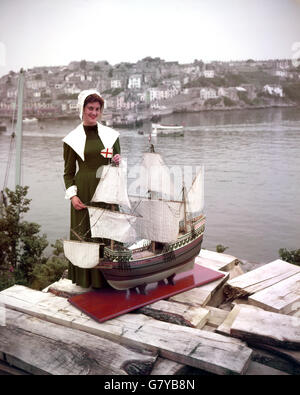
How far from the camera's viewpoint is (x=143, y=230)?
301 centimetres

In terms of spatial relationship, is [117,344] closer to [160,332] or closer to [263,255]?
[160,332]

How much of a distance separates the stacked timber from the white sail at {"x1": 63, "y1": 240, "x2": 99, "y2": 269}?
393mm

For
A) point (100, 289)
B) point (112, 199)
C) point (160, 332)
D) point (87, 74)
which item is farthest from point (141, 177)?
point (87, 74)

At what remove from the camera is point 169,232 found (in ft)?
9.43

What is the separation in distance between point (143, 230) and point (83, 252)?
0.53 metres

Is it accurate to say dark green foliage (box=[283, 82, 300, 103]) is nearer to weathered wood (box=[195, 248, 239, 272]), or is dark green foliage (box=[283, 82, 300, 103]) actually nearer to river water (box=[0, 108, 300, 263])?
river water (box=[0, 108, 300, 263])

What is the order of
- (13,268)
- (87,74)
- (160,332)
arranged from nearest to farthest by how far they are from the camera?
1. (160,332)
2. (13,268)
3. (87,74)

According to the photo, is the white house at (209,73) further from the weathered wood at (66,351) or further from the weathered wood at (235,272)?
the weathered wood at (66,351)

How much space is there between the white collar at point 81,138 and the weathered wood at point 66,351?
1.28 meters

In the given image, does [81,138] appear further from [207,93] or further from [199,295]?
[207,93]

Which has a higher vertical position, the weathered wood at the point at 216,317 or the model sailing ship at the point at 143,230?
the model sailing ship at the point at 143,230

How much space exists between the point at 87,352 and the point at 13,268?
9.04 ft

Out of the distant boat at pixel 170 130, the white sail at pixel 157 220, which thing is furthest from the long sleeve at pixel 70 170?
the distant boat at pixel 170 130

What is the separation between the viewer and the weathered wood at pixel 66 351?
2.16m
